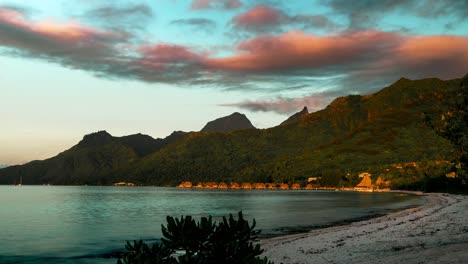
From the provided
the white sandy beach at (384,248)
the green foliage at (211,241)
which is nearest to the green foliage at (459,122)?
the white sandy beach at (384,248)

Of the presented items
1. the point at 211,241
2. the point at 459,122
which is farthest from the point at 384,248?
the point at 459,122

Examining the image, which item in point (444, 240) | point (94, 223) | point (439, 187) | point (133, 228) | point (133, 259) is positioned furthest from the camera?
point (439, 187)

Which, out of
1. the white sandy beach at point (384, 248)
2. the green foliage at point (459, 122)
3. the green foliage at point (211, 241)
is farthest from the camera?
the green foliage at point (459, 122)

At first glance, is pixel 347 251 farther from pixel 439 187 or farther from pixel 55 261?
pixel 439 187

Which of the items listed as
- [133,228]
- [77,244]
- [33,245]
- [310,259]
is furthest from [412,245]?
[133,228]

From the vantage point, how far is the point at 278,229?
62.6 metres

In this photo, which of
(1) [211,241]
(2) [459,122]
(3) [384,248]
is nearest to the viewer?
(1) [211,241]

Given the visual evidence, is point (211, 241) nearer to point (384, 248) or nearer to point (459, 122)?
point (384, 248)

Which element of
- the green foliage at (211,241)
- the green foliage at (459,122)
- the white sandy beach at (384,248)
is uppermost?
→ the green foliage at (459,122)

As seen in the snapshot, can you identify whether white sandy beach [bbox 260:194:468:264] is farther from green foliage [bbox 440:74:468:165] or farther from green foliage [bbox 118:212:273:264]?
green foliage [bbox 440:74:468:165]

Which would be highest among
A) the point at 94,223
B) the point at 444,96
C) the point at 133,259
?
the point at 444,96

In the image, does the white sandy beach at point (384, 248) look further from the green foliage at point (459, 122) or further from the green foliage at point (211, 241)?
the green foliage at point (459, 122)

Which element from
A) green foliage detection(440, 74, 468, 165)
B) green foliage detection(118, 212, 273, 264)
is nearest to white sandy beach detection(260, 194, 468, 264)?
green foliage detection(118, 212, 273, 264)

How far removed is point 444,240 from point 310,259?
922 centimetres
